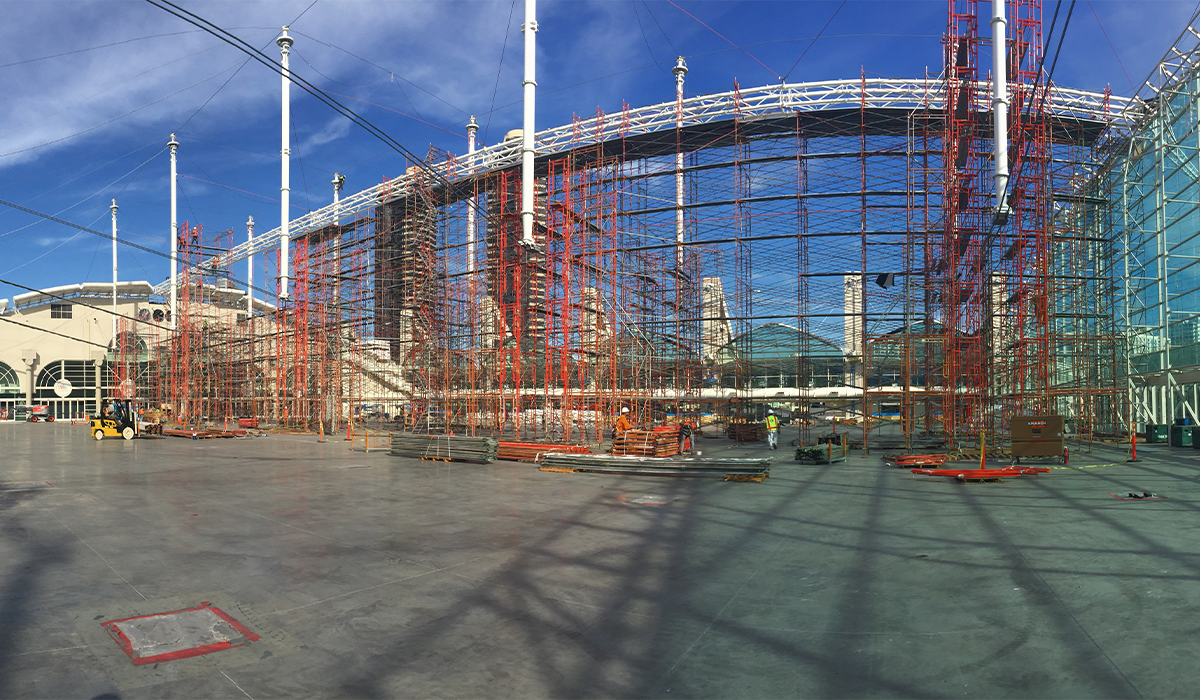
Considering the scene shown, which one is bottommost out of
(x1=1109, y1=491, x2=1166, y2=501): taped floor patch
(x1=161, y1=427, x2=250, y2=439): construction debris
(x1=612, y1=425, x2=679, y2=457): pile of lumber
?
(x1=161, y1=427, x2=250, y2=439): construction debris

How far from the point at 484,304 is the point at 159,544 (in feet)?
70.2

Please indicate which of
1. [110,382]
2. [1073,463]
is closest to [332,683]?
[1073,463]

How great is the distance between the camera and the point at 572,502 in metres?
12.0

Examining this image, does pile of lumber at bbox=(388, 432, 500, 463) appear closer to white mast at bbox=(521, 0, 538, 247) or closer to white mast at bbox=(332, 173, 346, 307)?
white mast at bbox=(521, 0, 538, 247)

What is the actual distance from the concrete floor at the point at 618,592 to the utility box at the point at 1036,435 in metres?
4.78

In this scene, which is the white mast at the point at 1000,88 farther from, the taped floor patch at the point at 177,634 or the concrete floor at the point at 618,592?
the taped floor patch at the point at 177,634

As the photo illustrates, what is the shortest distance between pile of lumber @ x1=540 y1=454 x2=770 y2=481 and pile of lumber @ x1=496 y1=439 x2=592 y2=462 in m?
1.13

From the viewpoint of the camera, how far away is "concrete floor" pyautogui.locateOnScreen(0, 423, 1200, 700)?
446 cm

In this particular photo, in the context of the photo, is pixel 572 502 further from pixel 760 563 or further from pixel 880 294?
pixel 880 294

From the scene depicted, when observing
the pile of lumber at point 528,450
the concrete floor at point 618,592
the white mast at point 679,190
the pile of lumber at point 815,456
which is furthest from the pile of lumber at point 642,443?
the white mast at point 679,190

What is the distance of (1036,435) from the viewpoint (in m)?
17.8

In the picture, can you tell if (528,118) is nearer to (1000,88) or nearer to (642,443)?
(642,443)

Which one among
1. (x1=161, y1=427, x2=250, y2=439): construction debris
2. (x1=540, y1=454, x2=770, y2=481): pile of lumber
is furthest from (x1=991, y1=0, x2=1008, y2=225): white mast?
(x1=161, y1=427, x2=250, y2=439): construction debris

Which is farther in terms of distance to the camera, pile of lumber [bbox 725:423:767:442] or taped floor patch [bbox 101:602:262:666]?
pile of lumber [bbox 725:423:767:442]
